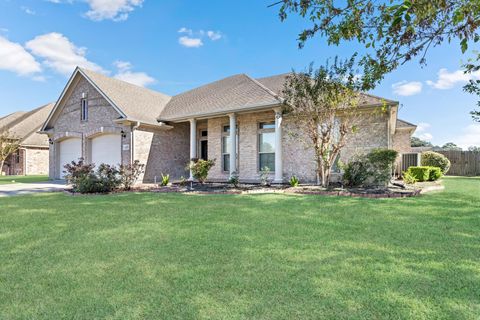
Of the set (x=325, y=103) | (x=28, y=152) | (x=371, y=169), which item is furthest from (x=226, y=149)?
(x=28, y=152)

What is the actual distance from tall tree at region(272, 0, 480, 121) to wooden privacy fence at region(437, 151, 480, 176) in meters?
→ 22.7

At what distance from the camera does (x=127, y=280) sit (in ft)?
9.39

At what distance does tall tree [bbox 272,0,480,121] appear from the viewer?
4.55m

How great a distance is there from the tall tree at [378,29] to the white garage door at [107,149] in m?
12.9

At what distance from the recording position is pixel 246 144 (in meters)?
13.9

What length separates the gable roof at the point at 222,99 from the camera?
501 inches

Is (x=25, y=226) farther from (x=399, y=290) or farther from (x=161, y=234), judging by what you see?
(x=399, y=290)

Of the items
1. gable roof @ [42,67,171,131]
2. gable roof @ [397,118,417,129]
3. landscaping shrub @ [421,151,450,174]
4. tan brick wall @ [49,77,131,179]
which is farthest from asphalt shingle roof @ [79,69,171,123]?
landscaping shrub @ [421,151,450,174]

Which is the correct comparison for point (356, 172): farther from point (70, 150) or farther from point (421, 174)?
point (70, 150)

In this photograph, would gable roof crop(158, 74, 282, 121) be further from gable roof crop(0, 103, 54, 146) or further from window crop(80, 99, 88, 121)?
gable roof crop(0, 103, 54, 146)

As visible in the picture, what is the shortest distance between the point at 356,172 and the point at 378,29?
22.4ft

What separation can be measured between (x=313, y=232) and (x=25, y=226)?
5.33m

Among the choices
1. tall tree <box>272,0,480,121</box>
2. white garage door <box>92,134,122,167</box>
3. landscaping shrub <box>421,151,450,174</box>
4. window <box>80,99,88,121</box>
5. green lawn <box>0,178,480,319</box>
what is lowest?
green lawn <box>0,178,480,319</box>

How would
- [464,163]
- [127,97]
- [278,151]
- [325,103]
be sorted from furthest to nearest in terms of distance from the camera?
[464,163] < [127,97] < [278,151] < [325,103]
